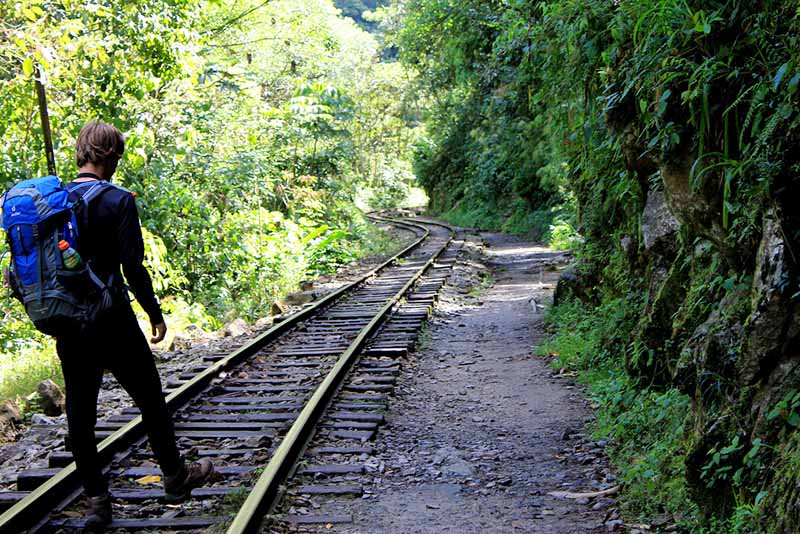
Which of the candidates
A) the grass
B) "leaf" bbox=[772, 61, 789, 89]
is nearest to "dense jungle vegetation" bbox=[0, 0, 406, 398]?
the grass

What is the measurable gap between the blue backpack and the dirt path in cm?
178

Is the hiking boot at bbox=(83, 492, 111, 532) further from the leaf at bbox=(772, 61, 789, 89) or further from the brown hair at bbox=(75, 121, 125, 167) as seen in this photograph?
the leaf at bbox=(772, 61, 789, 89)

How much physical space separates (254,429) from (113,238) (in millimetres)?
2430

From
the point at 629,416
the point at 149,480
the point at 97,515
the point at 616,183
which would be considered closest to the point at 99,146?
the point at 97,515

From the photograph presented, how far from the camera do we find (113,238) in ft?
12.6

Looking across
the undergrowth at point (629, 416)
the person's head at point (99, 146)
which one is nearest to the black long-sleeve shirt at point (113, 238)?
the person's head at point (99, 146)

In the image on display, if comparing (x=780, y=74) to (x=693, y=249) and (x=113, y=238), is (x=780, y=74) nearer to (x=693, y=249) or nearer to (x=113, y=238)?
(x=693, y=249)

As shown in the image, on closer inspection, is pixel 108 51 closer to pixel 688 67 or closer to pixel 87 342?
pixel 87 342

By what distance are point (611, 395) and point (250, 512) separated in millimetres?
3313

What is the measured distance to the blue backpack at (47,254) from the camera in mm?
3656

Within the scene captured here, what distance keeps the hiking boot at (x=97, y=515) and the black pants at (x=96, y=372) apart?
0.04m

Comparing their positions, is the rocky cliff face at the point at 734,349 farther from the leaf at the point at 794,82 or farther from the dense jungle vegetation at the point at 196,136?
the dense jungle vegetation at the point at 196,136

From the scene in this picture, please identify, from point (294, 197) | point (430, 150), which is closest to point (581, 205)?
point (294, 197)

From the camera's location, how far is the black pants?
3873mm
